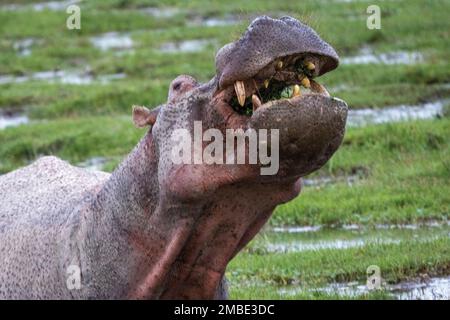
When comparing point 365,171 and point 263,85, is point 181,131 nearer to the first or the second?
point 263,85

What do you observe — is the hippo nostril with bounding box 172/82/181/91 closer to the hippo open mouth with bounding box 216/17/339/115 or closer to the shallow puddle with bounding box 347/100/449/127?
the hippo open mouth with bounding box 216/17/339/115

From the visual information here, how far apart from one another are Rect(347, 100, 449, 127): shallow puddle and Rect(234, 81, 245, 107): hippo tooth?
29.5 ft

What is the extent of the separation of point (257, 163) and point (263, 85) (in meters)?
0.30

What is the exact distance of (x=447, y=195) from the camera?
436 inches

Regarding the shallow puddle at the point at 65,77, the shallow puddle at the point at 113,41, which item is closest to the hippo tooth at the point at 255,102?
the shallow puddle at the point at 65,77

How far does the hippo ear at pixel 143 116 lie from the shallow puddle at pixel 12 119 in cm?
1059

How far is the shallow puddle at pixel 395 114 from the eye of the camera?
1446cm

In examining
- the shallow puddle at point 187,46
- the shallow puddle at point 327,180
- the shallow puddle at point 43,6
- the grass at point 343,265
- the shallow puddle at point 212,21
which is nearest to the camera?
the grass at point 343,265

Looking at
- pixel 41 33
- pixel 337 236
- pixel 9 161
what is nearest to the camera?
pixel 337 236

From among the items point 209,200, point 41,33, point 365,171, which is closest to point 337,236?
point 365,171

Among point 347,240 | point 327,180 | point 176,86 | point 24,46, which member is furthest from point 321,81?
point 176,86

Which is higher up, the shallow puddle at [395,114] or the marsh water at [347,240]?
the marsh water at [347,240]

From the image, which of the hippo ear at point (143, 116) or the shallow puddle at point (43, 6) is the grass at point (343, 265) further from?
the shallow puddle at point (43, 6)
